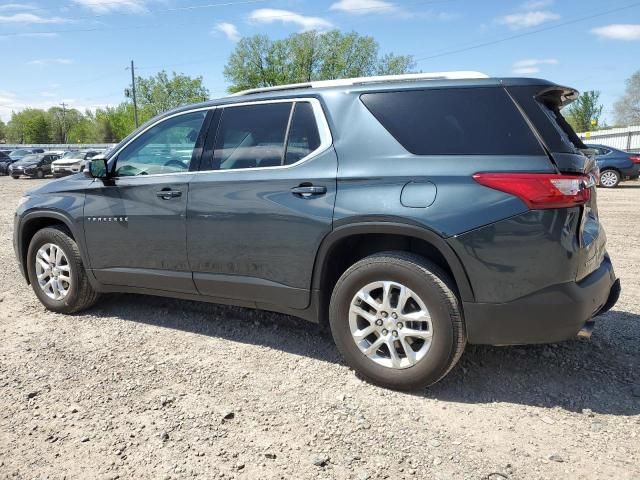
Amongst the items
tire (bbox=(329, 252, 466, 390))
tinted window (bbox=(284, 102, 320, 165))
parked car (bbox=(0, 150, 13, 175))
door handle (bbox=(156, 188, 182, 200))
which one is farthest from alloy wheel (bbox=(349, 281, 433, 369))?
parked car (bbox=(0, 150, 13, 175))

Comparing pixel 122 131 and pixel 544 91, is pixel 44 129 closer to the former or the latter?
pixel 122 131

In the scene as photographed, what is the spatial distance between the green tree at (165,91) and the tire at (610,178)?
6616cm

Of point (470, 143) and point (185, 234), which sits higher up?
point (470, 143)

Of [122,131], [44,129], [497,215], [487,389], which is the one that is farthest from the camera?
[44,129]

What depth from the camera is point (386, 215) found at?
299 centimetres

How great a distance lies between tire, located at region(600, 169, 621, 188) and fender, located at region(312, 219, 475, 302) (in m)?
17.8

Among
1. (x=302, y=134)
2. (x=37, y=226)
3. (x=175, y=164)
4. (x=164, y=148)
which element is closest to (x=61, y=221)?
(x=37, y=226)

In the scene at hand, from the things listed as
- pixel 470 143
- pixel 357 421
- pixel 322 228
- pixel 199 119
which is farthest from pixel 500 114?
pixel 199 119

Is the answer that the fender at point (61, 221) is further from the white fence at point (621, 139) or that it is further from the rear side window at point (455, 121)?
the white fence at point (621, 139)

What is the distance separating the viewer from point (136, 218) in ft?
13.3

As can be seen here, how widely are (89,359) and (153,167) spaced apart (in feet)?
5.07

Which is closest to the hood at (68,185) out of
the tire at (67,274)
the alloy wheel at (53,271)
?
the tire at (67,274)

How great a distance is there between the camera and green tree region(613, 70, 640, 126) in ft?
242

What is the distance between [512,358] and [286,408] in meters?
1.64
